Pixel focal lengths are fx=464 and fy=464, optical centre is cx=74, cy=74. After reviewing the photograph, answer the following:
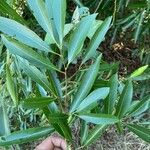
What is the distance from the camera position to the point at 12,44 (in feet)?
2.95

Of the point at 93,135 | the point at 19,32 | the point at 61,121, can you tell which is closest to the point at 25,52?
the point at 19,32

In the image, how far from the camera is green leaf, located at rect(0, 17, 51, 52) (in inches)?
35.6

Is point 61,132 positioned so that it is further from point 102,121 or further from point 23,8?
point 23,8

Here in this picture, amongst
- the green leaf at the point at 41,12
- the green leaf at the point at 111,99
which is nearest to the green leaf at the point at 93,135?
the green leaf at the point at 111,99

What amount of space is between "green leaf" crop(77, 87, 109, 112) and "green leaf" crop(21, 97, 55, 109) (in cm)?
6

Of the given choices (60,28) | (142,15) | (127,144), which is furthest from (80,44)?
(127,144)

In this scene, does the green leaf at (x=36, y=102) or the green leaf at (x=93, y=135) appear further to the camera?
the green leaf at (x=93, y=135)

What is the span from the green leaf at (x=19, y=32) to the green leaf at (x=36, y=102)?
0.10m

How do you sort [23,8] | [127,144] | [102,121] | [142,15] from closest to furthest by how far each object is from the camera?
[102,121], [142,15], [23,8], [127,144]

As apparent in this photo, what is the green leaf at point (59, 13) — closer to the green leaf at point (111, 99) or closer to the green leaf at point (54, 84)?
the green leaf at point (54, 84)

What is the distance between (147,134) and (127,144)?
1742 mm

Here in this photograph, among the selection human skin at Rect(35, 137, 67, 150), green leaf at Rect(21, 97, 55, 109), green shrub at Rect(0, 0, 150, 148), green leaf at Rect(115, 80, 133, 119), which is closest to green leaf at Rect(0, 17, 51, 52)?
green shrub at Rect(0, 0, 150, 148)

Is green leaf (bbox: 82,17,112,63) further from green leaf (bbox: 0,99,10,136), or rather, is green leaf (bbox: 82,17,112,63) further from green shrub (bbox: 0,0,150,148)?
green leaf (bbox: 0,99,10,136)

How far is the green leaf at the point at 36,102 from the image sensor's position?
0.88 m
